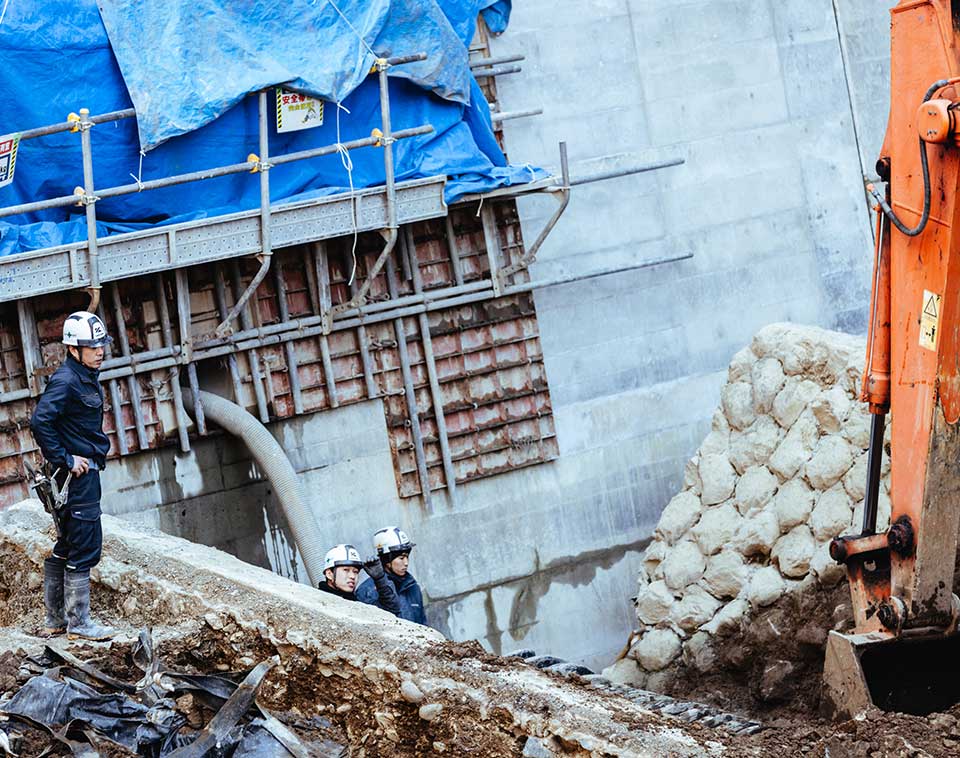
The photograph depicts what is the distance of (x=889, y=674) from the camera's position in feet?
20.4

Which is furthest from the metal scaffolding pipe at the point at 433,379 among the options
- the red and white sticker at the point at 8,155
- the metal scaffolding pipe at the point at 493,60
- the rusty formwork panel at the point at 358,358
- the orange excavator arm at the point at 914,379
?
the orange excavator arm at the point at 914,379

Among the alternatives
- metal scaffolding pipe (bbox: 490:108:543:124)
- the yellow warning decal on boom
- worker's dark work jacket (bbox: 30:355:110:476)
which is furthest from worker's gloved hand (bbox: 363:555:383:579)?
metal scaffolding pipe (bbox: 490:108:543:124)

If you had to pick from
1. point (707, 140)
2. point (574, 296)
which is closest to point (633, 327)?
point (574, 296)

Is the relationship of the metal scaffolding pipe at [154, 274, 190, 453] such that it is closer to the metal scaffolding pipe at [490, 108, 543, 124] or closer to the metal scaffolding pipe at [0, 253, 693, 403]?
the metal scaffolding pipe at [0, 253, 693, 403]

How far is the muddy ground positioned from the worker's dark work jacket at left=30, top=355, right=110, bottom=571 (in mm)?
511

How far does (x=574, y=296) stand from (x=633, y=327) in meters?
0.68

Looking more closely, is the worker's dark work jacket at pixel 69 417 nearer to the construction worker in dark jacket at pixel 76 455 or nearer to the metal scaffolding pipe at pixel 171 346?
the construction worker in dark jacket at pixel 76 455

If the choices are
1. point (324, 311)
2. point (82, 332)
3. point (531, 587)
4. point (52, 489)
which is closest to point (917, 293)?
point (82, 332)

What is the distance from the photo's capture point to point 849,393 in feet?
32.4

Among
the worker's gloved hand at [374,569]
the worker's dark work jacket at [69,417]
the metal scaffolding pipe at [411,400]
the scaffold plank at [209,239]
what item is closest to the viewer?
the worker's dark work jacket at [69,417]

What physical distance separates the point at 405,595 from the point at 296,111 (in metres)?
4.18

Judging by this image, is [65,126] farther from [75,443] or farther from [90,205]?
[75,443]

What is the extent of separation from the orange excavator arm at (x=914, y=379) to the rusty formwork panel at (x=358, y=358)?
660 cm

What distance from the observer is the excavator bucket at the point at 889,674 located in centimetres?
608
